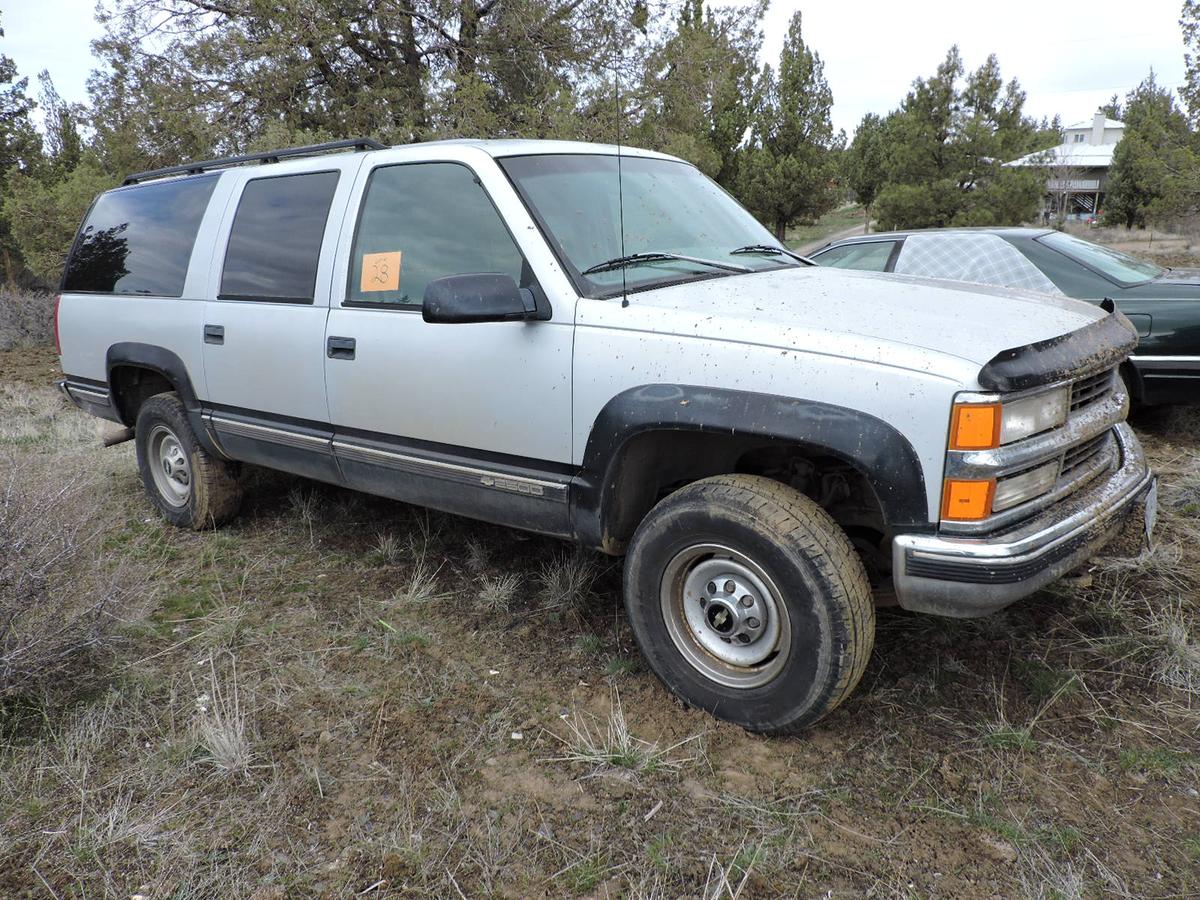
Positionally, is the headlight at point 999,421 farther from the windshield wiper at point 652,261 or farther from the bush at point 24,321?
the bush at point 24,321

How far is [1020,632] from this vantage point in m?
3.37

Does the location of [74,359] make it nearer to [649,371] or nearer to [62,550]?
[62,550]

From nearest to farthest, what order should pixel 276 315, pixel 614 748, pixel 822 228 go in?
1. pixel 614 748
2. pixel 276 315
3. pixel 822 228

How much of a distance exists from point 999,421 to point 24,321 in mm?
16241

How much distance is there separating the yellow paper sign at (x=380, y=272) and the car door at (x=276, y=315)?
0.21 metres

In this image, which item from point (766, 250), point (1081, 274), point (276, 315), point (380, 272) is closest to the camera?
point (380, 272)

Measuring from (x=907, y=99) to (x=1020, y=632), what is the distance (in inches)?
863

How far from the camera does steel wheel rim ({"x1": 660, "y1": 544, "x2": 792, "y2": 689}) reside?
2.71 m

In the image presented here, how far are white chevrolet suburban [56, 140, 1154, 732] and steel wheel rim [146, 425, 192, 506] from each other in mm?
633

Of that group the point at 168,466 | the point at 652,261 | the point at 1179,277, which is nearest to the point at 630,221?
the point at 652,261

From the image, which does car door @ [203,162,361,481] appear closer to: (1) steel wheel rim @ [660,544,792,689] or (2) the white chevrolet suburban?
(2) the white chevrolet suburban

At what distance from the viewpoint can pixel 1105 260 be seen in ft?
20.1

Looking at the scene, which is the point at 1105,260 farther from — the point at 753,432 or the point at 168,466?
the point at 168,466

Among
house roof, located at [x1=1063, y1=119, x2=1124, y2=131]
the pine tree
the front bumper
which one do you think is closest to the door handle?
the front bumper
